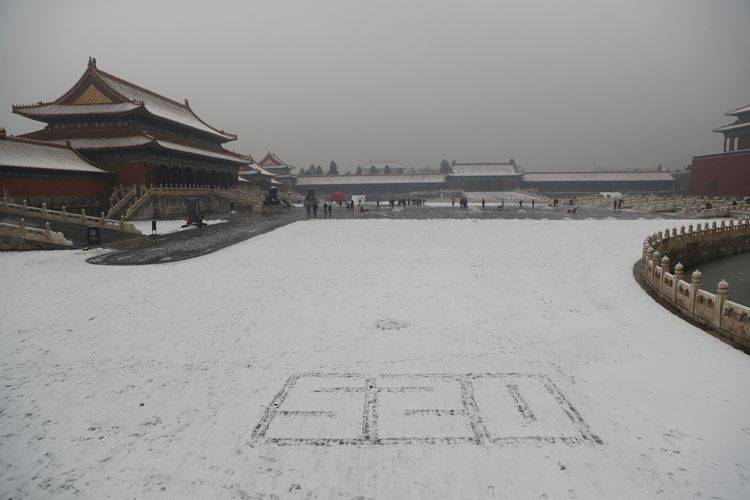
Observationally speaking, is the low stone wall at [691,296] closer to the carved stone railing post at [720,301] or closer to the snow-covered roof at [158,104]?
the carved stone railing post at [720,301]

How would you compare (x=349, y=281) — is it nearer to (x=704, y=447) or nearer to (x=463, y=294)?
(x=463, y=294)

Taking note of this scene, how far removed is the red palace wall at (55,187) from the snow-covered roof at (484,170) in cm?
6093

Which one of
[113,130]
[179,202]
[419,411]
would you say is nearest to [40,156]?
[113,130]

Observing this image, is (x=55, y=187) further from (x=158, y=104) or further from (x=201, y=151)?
(x=158, y=104)

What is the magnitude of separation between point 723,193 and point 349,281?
6352 centimetres

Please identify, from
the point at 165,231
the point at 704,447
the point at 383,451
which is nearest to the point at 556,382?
the point at 704,447

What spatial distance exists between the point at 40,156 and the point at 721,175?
245 ft

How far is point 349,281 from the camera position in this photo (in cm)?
1267

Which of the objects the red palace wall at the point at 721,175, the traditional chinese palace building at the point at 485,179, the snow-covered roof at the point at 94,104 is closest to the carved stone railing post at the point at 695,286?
the snow-covered roof at the point at 94,104

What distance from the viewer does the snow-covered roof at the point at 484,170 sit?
78262mm

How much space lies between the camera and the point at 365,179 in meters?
79.1

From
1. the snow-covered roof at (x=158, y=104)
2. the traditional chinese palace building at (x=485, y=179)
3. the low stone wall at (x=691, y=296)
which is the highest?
the snow-covered roof at (x=158, y=104)

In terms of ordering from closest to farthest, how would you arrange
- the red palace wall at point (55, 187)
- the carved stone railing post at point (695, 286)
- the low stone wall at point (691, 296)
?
the low stone wall at point (691, 296), the carved stone railing post at point (695, 286), the red palace wall at point (55, 187)

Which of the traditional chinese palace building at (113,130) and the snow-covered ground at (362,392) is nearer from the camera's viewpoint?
the snow-covered ground at (362,392)
